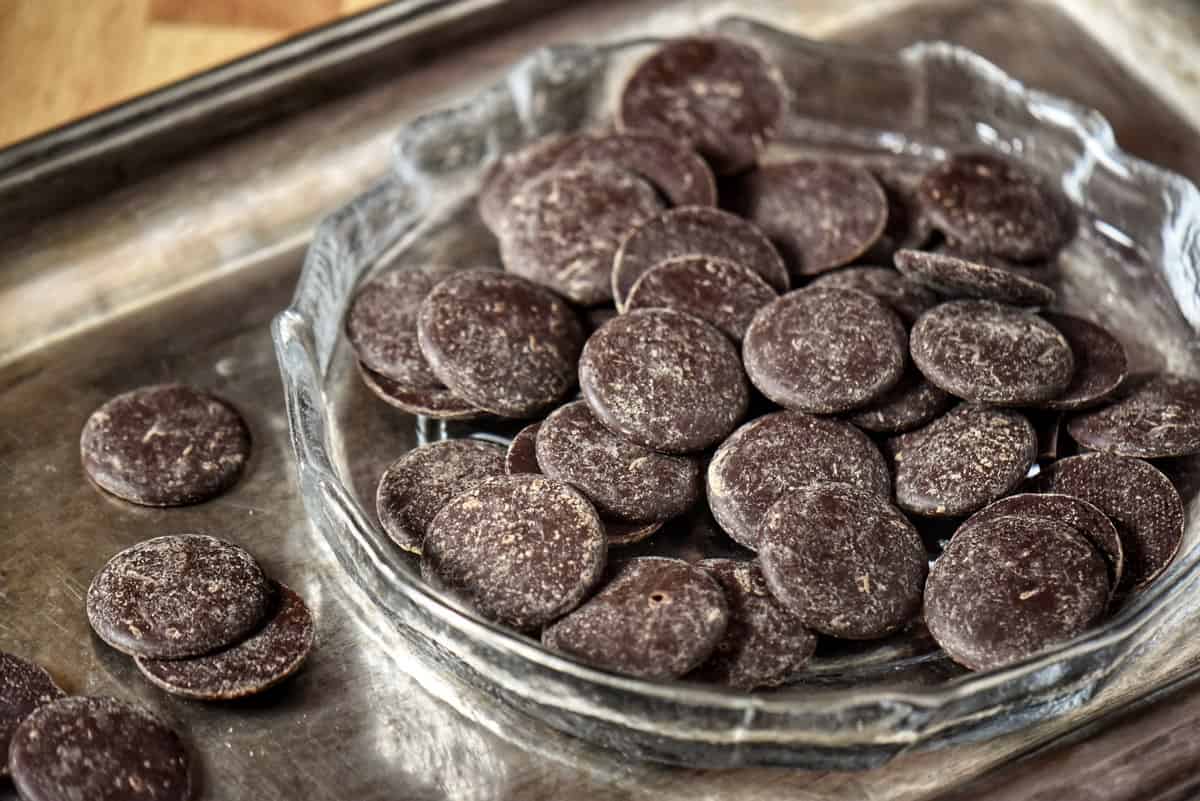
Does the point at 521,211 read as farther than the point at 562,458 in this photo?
Yes

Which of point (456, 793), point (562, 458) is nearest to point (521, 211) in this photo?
point (562, 458)

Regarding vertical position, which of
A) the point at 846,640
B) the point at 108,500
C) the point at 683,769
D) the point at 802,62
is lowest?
the point at 108,500

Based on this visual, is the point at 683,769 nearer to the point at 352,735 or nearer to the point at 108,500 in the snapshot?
the point at 352,735

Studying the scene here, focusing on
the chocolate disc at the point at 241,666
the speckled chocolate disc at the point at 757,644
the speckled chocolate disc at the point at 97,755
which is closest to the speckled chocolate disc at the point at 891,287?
the speckled chocolate disc at the point at 757,644

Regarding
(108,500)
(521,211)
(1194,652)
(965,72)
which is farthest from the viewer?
(965,72)

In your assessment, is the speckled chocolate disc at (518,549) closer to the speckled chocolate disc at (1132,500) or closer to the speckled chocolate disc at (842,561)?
the speckled chocolate disc at (842,561)

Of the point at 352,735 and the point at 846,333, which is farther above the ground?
the point at 846,333
